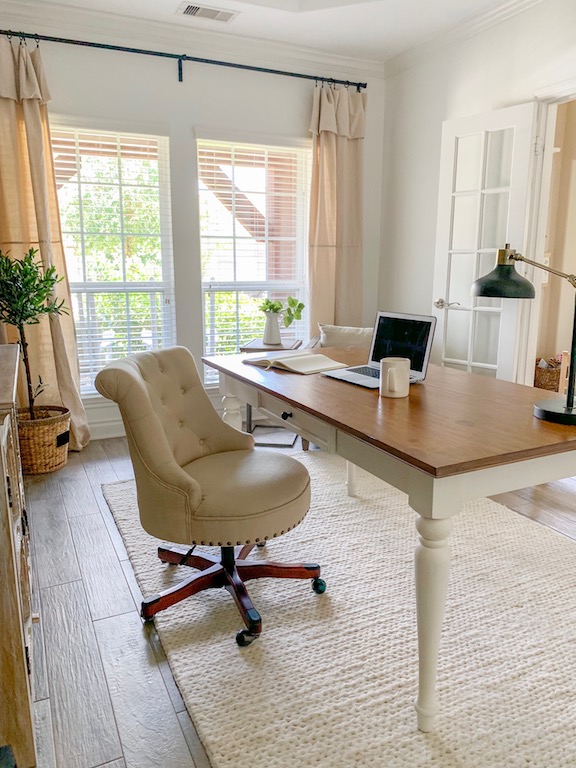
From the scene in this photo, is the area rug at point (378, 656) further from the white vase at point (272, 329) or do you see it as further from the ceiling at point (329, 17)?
the ceiling at point (329, 17)

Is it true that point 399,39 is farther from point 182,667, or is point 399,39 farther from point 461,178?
point 182,667

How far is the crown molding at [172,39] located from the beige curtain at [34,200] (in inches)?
8.0

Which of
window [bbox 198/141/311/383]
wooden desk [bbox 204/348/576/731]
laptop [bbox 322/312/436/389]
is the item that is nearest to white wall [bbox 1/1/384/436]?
window [bbox 198/141/311/383]

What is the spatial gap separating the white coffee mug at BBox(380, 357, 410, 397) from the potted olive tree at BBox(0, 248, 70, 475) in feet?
7.08

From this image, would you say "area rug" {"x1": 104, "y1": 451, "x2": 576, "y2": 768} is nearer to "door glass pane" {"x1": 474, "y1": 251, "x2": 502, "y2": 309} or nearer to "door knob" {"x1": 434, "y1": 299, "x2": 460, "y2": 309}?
"door glass pane" {"x1": 474, "y1": 251, "x2": 502, "y2": 309}

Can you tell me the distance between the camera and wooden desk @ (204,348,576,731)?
132 cm

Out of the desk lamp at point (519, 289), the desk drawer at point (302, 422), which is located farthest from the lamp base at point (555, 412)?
the desk drawer at point (302, 422)

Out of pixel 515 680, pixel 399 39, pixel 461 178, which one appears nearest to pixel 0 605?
pixel 515 680

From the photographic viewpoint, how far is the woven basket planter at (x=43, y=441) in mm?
3248

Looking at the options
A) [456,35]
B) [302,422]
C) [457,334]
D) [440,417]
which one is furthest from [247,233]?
[440,417]

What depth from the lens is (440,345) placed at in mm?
3928

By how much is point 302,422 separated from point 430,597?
0.67 metres

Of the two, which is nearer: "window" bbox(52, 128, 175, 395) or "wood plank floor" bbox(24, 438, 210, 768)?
"wood plank floor" bbox(24, 438, 210, 768)

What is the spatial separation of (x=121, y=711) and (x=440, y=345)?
3.04 m
